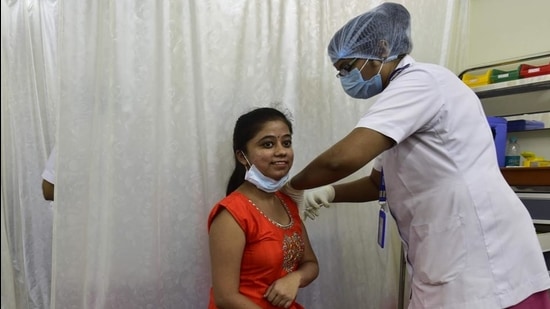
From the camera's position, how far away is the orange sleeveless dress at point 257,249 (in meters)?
1.23

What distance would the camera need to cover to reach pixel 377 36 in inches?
50.3

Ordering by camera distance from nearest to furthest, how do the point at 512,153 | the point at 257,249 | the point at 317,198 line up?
the point at 257,249
the point at 317,198
the point at 512,153

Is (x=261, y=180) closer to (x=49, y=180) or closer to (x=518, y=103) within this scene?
(x=49, y=180)

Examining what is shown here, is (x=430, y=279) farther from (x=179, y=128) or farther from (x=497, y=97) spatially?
(x=497, y=97)

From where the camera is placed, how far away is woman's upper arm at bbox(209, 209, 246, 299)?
1179mm

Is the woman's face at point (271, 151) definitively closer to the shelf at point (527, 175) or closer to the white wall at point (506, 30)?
the shelf at point (527, 175)

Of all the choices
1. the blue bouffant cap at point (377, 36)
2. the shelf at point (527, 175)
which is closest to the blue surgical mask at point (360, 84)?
the blue bouffant cap at point (377, 36)

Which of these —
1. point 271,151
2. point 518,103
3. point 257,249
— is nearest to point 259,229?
point 257,249

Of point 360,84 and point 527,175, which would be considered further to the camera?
point 527,175

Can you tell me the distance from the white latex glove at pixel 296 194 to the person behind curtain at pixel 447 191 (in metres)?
0.18

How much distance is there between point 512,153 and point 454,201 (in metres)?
1.27

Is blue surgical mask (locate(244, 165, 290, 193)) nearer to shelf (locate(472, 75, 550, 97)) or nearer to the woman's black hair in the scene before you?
the woman's black hair

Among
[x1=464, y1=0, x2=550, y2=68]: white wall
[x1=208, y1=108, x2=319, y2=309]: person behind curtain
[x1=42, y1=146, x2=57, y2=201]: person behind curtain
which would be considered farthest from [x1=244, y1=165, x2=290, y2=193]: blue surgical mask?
[x1=464, y1=0, x2=550, y2=68]: white wall

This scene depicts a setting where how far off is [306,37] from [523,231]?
959 millimetres
